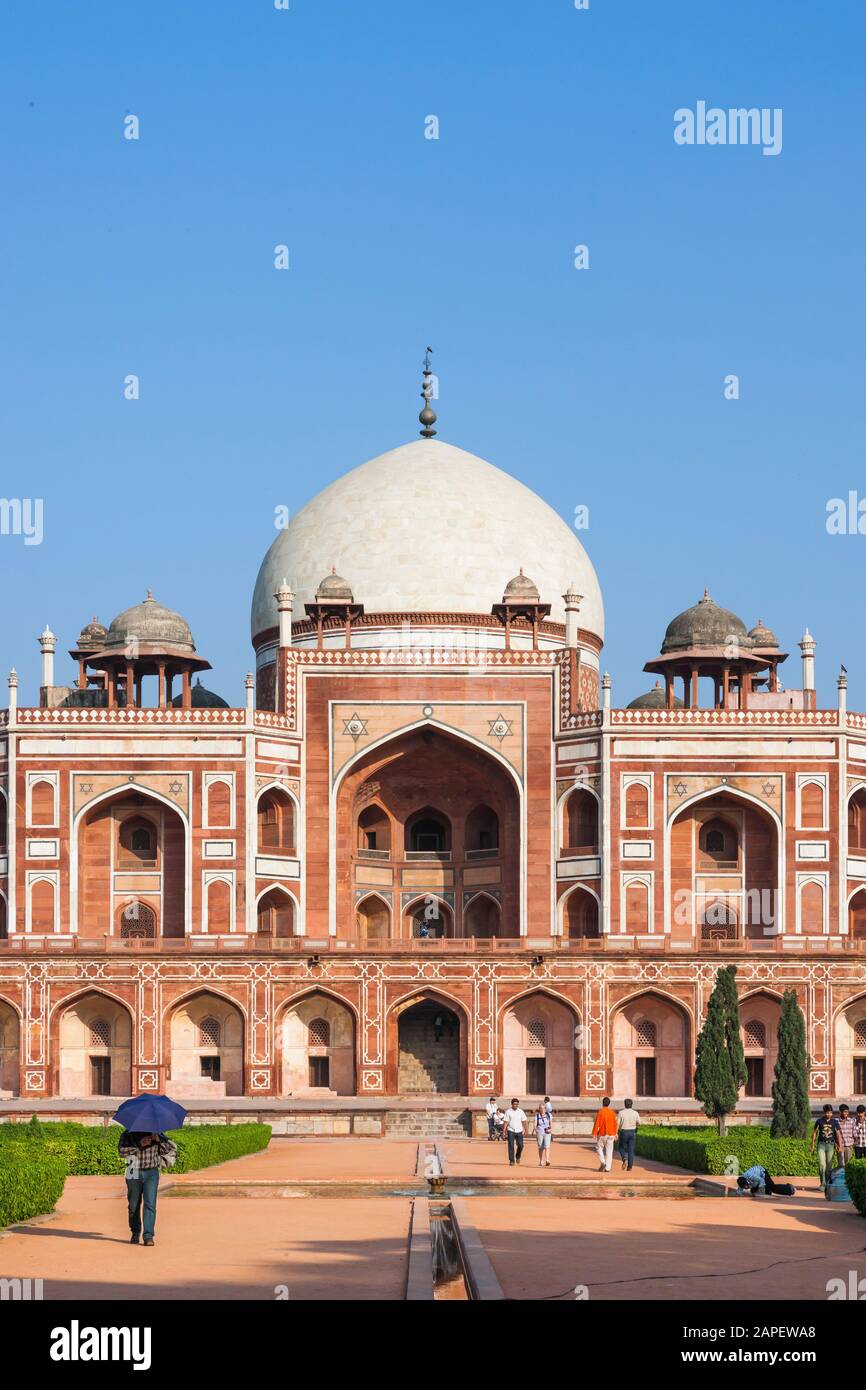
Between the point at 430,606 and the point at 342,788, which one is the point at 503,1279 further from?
the point at 430,606

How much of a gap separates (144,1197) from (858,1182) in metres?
6.89

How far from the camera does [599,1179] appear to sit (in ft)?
81.1

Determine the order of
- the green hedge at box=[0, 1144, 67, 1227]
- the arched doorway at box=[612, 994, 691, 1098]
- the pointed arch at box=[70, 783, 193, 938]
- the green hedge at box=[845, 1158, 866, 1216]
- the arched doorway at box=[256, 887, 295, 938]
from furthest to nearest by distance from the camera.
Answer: the arched doorway at box=[256, 887, 295, 938] < the pointed arch at box=[70, 783, 193, 938] < the arched doorway at box=[612, 994, 691, 1098] < the green hedge at box=[845, 1158, 866, 1216] < the green hedge at box=[0, 1144, 67, 1227]

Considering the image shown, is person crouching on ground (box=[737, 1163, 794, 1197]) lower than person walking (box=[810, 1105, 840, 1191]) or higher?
lower

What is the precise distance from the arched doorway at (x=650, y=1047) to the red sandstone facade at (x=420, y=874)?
0.18 ft

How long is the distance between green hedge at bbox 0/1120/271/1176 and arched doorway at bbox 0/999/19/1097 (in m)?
13.6

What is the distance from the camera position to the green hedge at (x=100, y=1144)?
82.1ft

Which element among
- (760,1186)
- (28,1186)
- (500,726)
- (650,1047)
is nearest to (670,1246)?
(28,1186)

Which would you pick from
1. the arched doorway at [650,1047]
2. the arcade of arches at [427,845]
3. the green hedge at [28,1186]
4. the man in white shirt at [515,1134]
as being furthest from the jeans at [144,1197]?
the arcade of arches at [427,845]

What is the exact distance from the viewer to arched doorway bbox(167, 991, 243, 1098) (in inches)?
1694

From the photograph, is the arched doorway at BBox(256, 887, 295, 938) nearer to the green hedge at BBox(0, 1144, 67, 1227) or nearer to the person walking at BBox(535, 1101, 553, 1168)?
the person walking at BBox(535, 1101, 553, 1168)

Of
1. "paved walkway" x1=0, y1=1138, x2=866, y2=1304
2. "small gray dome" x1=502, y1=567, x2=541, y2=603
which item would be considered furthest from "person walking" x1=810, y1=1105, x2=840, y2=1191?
"small gray dome" x1=502, y1=567, x2=541, y2=603
